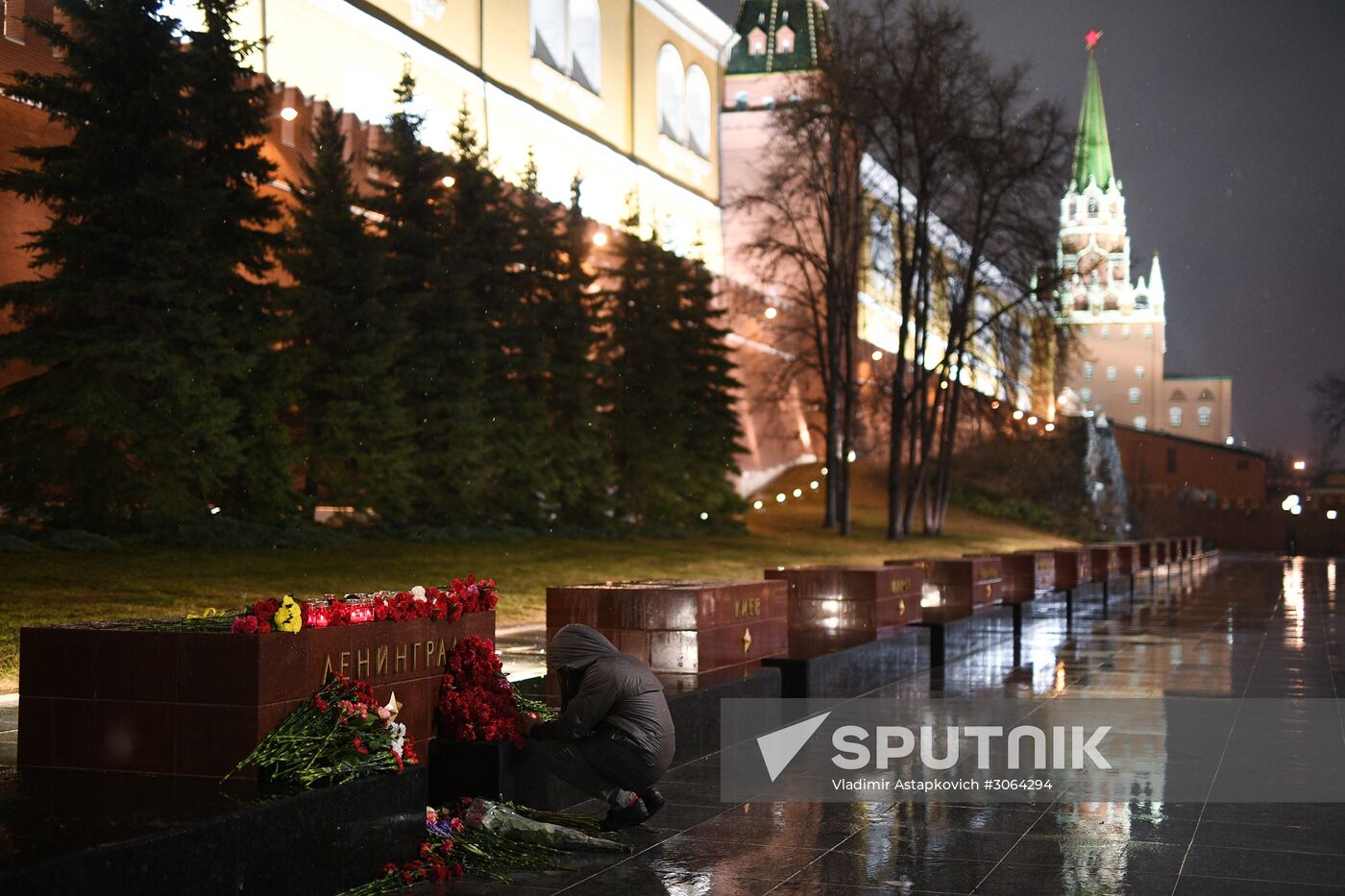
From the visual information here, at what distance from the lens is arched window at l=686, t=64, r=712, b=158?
62.5 meters

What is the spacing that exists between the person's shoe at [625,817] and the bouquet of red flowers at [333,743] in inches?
46.6

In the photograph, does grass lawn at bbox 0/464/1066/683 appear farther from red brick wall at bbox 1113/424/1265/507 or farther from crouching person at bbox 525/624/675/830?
red brick wall at bbox 1113/424/1265/507

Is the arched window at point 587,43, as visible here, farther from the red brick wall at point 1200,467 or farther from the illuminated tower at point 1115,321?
the illuminated tower at point 1115,321

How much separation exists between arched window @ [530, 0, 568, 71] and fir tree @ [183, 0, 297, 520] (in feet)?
96.5

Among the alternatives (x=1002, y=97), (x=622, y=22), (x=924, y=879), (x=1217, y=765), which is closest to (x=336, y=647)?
(x=924, y=879)

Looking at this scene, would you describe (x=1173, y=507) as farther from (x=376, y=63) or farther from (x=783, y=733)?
(x=783, y=733)

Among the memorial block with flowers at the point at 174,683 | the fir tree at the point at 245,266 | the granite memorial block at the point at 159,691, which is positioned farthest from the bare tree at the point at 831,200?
the granite memorial block at the point at 159,691

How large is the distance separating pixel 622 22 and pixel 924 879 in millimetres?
52828

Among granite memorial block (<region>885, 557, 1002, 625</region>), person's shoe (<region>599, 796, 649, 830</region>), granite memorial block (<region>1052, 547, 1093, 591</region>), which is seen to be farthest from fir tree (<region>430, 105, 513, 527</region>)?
person's shoe (<region>599, 796, 649, 830</region>)

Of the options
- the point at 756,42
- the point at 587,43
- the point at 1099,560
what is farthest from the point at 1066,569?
the point at 756,42

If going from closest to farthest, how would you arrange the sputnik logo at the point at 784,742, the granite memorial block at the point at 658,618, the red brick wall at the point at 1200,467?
the sputnik logo at the point at 784,742, the granite memorial block at the point at 658,618, the red brick wall at the point at 1200,467

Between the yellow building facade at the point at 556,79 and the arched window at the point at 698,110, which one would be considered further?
the arched window at the point at 698,110

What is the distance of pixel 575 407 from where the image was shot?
1329 inches

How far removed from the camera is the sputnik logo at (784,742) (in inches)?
364
